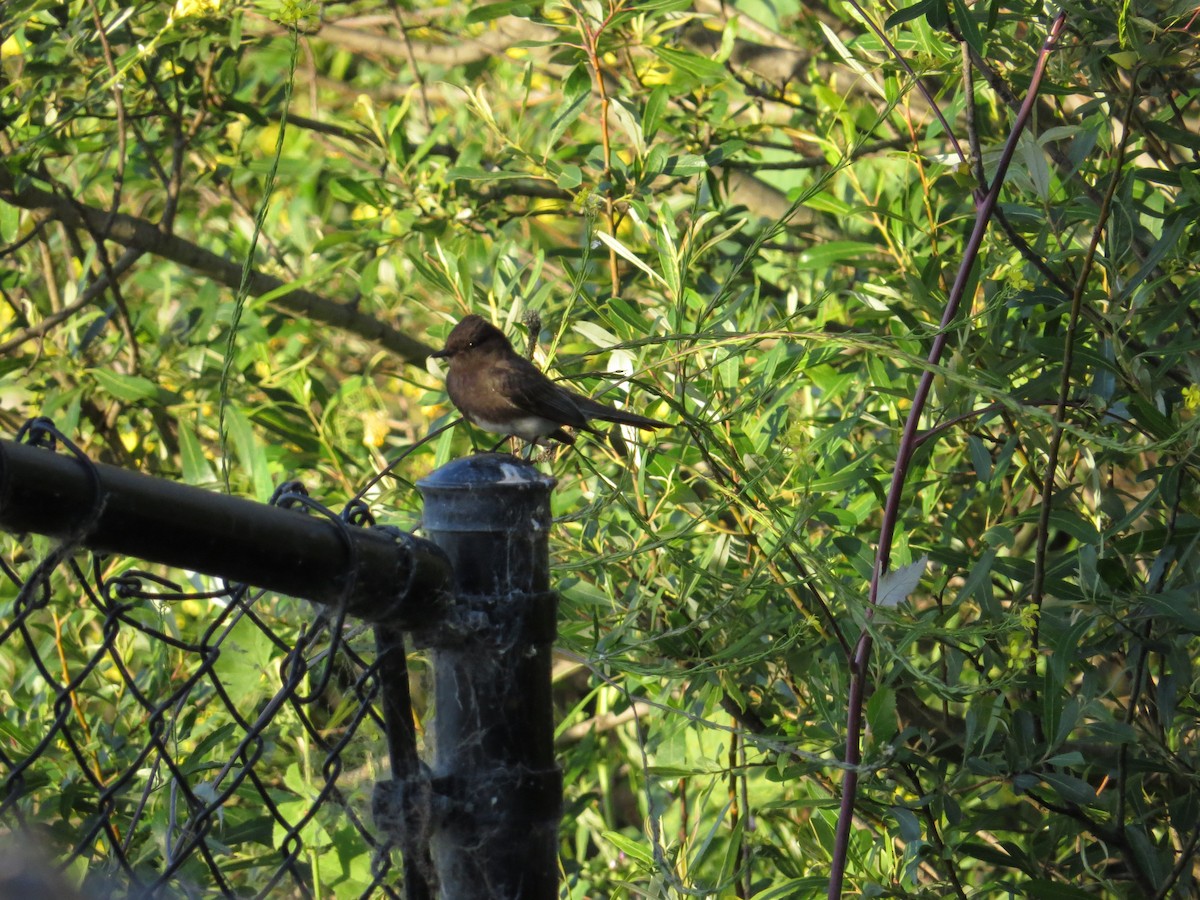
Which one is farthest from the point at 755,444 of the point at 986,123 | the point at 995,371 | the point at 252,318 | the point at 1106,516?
the point at 252,318

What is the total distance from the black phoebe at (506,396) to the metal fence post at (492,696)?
1288 millimetres

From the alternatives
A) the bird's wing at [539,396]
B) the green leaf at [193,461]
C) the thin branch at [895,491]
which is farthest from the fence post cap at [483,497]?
the green leaf at [193,461]

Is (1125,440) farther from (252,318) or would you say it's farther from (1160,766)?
(252,318)

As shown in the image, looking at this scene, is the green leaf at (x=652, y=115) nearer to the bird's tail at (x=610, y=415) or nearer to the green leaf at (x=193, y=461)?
the bird's tail at (x=610, y=415)

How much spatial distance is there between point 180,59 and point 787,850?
2.77m

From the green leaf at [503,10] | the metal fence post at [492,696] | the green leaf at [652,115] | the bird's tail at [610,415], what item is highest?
the green leaf at [503,10]

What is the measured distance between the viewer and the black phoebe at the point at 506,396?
2.86 m

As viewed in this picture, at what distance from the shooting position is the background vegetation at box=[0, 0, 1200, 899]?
232cm

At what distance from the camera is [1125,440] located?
8.42 ft

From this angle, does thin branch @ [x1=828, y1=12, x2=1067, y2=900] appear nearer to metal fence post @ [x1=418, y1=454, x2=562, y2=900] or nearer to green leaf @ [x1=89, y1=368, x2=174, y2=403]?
metal fence post @ [x1=418, y1=454, x2=562, y2=900]

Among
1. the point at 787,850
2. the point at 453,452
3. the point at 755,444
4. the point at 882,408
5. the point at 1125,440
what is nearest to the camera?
the point at 1125,440

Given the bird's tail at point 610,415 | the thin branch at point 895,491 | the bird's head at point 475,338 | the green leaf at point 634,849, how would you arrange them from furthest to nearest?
the bird's head at point 475,338 < the bird's tail at point 610,415 < the green leaf at point 634,849 < the thin branch at point 895,491

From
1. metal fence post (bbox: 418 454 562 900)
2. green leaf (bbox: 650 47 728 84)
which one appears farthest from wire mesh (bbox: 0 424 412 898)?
A: green leaf (bbox: 650 47 728 84)

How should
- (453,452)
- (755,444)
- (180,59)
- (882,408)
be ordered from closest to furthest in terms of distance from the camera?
(755,444) < (882,408) < (453,452) < (180,59)
